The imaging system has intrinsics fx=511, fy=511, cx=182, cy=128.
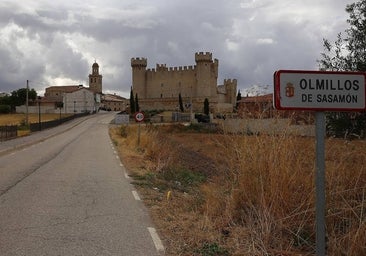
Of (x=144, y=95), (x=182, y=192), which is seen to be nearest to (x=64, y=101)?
(x=144, y=95)

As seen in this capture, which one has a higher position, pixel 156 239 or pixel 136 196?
pixel 156 239

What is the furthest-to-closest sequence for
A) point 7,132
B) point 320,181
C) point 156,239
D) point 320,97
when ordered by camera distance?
point 7,132, point 156,239, point 320,97, point 320,181

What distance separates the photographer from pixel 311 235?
6.27 m

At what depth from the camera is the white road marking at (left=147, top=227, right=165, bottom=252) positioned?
22.4 ft

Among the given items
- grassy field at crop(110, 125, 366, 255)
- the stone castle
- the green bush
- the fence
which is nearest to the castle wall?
the stone castle

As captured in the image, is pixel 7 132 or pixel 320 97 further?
pixel 7 132

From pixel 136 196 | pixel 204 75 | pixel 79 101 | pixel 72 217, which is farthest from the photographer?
pixel 79 101

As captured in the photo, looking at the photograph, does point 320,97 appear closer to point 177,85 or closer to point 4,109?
point 177,85

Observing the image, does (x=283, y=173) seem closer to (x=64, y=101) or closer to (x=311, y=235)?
(x=311, y=235)

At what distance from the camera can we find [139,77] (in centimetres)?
13938

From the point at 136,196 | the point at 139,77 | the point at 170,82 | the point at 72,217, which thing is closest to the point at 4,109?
the point at 139,77

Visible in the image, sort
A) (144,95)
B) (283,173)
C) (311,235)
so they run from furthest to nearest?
(144,95) < (283,173) < (311,235)

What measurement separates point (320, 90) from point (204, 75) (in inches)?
5038

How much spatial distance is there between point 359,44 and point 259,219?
867 centimetres
